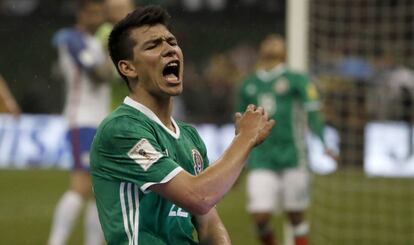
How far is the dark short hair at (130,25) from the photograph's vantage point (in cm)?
461

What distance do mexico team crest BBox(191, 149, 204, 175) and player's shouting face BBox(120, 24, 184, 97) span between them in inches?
12.7

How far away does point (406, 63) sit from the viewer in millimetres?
16391

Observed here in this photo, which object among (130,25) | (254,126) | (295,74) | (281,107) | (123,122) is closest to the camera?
(254,126)

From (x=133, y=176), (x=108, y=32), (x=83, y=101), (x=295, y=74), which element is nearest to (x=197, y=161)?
(x=133, y=176)

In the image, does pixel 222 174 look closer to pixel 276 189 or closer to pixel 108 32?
A: pixel 108 32

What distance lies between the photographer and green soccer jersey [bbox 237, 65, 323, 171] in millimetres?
10641

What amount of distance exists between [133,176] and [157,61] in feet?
1.49

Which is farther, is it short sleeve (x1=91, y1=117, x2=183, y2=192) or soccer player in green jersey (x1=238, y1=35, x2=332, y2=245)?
soccer player in green jersey (x1=238, y1=35, x2=332, y2=245)

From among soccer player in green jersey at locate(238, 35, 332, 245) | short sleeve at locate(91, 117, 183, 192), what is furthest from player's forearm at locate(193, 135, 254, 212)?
soccer player in green jersey at locate(238, 35, 332, 245)

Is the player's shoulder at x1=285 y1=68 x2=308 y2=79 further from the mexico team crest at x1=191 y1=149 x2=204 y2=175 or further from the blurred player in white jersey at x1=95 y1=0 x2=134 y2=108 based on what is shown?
the mexico team crest at x1=191 y1=149 x2=204 y2=175

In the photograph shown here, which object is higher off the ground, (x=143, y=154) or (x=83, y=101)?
(x=143, y=154)

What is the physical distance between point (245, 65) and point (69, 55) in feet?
31.7

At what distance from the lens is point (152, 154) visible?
4.45 meters

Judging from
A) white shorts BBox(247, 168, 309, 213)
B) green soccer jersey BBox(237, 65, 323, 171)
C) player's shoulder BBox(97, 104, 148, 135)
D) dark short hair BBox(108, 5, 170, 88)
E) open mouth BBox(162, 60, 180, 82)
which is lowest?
white shorts BBox(247, 168, 309, 213)
